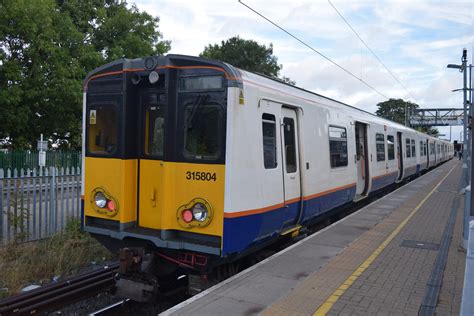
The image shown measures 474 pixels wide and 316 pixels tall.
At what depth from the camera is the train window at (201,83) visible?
210 inches

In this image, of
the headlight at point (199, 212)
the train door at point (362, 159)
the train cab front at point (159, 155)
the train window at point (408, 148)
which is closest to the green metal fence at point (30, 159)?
the train door at point (362, 159)

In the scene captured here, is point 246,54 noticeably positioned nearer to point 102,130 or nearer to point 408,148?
point 408,148

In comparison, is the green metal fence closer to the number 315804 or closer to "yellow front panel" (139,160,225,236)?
"yellow front panel" (139,160,225,236)

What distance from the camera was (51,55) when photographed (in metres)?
21.0

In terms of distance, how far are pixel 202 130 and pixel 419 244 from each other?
16.2 ft

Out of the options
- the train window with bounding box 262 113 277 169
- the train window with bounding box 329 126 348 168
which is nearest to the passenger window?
the train window with bounding box 329 126 348 168

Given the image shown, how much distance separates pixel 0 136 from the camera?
22109 millimetres

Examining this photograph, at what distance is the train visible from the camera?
5.29 metres

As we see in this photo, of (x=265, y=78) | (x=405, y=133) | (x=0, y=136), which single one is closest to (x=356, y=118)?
(x=265, y=78)

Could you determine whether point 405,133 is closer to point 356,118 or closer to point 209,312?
point 356,118

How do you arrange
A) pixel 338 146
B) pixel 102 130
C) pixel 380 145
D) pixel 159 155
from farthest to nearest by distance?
1. pixel 380 145
2. pixel 338 146
3. pixel 102 130
4. pixel 159 155

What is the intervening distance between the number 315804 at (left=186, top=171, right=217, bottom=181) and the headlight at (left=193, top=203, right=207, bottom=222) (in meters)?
0.32

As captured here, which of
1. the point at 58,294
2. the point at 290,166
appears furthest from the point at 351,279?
the point at 58,294

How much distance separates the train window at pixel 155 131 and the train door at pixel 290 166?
71.9 inches
